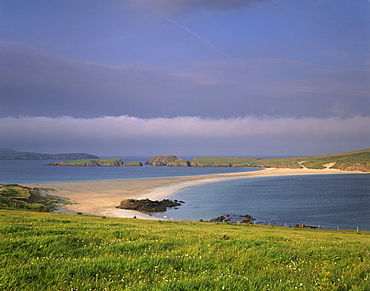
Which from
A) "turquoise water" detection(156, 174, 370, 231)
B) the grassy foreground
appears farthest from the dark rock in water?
the grassy foreground

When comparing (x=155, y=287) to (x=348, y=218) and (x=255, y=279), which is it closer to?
(x=255, y=279)

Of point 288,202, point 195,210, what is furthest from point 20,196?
point 288,202

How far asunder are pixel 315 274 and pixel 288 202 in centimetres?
8214

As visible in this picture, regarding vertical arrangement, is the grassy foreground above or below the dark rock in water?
above

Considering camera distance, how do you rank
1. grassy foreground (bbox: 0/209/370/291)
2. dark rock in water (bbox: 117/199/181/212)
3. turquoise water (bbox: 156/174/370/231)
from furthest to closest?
dark rock in water (bbox: 117/199/181/212) < turquoise water (bbox: 156/174/370/231) < grassy foreground (bbox: 0/209/370/291)

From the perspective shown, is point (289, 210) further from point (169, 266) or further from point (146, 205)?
point (169, 266)

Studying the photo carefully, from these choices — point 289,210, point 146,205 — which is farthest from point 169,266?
point 289,210

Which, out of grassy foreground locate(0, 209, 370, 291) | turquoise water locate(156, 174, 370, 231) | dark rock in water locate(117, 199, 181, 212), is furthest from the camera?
dark rock in water locate(117, 199, 181, 212)

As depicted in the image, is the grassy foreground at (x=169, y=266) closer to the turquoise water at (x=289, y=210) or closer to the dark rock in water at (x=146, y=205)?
the turquoise water at (x=289, y=210)

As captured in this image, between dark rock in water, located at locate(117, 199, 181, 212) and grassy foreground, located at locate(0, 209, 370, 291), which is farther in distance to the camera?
dark rock in water, located at locate(117, 199, 181, 212)

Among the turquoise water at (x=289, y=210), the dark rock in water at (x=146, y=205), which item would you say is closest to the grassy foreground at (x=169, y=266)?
the turquoise water at (x=289, y=210)

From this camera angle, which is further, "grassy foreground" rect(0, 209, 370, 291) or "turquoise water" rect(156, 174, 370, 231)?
"turquoise water" rect(156, 174, 370, 231)

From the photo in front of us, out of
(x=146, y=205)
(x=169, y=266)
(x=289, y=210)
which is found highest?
(x=169, y=266)

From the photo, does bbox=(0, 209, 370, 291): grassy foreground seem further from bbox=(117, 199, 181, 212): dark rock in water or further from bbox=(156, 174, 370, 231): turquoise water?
bbox=(117, 199, 181, 212): dark rock in water
